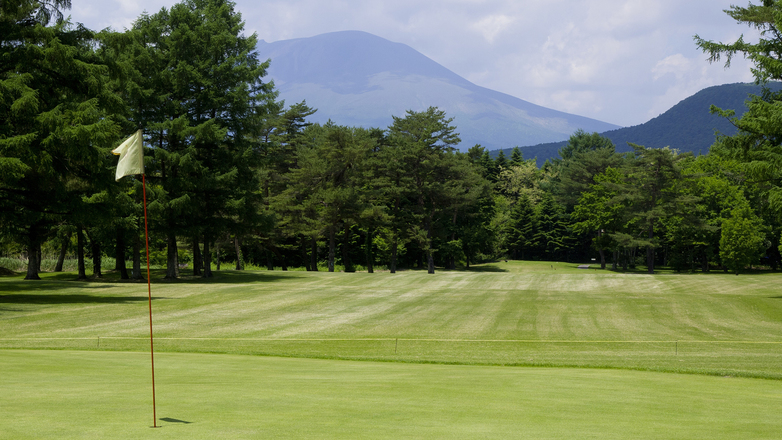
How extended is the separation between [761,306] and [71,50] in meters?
36.6

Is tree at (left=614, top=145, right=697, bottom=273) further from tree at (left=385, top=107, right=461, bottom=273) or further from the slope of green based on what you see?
the slope of green

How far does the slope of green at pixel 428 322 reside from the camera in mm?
19453

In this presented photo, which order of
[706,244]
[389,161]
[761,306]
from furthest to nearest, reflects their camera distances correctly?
[706,244] → [389,161] → [761,306]

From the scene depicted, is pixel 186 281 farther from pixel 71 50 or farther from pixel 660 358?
pixel 660 358

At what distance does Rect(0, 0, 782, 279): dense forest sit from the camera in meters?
28.1

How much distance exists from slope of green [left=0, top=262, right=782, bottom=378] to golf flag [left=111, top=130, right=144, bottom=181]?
40.3 ft

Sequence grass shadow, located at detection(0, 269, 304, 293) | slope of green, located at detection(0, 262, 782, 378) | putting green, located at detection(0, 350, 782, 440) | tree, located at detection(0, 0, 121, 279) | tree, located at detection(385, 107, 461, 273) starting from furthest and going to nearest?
tree, located at detection(385, 107, 461, 273)
grass shadow, located at detection(0, 269, 304, 293)
tree, located at detection(0, 0, 121, 279)
slope of green, located at detection(0, 262, 782, 378)
putting green, located at detection(0, 350, 782, 440)

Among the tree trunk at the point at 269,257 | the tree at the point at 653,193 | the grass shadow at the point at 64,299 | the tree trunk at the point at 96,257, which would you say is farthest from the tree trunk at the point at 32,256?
the tree at the point at 653,193

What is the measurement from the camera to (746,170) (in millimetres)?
28953

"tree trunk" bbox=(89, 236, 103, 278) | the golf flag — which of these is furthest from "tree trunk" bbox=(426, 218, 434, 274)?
the golf flag

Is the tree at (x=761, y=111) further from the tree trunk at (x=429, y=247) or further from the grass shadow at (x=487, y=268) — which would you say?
the grass shadow at (x=487, y=268)

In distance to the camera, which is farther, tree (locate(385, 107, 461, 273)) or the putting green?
tree (locate(385, 107, 461, 273))

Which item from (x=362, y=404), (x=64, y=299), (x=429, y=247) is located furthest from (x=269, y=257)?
(x=362, y=404)

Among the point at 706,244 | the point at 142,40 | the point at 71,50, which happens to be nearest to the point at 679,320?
the point at 71,50
